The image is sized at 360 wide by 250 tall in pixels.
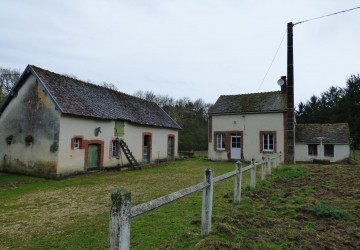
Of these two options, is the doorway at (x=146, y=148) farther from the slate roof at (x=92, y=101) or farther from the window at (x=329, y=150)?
the window at (x=329, y=150)

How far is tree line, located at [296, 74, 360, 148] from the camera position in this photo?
37625mm

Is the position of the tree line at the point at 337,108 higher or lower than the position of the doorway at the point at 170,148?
higher

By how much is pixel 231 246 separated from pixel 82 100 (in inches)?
560

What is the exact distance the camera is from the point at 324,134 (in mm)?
24297

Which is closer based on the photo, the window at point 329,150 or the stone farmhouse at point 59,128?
the stone farmhouse at point 59,128

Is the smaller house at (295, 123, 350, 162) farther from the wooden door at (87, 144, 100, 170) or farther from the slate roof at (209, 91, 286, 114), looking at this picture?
the wooden door at (87, 144, 100, 170)

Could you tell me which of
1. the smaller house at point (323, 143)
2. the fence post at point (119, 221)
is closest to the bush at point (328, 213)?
the fence post at point (119, 221)

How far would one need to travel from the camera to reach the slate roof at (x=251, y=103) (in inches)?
897

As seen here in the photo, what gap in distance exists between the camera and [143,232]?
5340 millimetres

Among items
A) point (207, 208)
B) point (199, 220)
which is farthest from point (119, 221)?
point (199, 220)

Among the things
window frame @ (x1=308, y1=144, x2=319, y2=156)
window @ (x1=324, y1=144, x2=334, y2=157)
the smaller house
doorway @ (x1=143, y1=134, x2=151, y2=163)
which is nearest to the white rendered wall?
the smaller house

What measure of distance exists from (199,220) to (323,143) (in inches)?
838

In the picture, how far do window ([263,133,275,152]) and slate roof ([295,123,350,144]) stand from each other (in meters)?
3.15

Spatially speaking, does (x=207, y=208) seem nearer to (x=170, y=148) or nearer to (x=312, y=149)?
(x=170, y=148)
